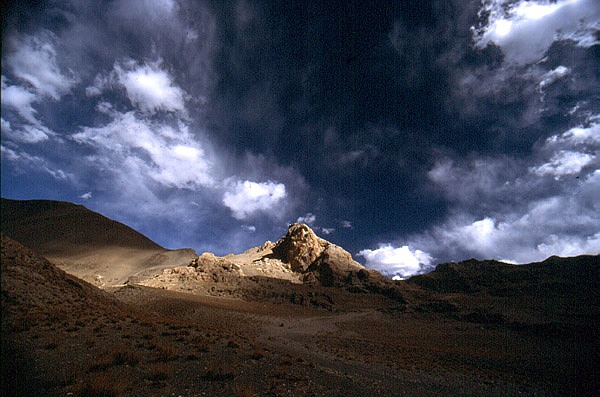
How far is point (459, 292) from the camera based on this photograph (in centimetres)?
5916

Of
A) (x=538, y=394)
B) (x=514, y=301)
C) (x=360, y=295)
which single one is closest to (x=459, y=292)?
(x=514, y=301)

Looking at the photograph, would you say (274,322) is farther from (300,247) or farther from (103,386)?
(300,247)

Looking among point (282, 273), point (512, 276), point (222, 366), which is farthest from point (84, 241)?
point (512, 276)

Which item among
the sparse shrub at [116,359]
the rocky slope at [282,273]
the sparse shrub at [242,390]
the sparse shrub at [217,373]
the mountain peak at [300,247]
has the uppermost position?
the mountain peak at [300,247]

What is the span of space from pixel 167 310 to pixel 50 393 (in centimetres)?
2847

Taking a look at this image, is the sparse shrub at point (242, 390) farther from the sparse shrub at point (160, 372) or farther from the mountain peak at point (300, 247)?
the mountain peak at point (300, 247)

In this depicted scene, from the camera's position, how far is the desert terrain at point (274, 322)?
360 inches

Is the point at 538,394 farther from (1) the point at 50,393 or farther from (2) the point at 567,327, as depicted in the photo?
(2) the point at 567,327

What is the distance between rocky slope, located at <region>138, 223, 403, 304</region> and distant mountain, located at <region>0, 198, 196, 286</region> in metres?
12.5

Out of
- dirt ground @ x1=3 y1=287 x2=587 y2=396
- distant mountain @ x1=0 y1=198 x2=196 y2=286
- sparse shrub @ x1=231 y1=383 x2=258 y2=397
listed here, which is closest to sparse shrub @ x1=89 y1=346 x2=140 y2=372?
dirt ground @ x1=3 y1=287 x2=587 y2=396

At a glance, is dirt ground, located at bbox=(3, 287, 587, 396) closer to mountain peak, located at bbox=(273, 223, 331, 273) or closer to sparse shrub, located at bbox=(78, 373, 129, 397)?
sparse shrub, located at bbox=(78, 373, 129, 397)

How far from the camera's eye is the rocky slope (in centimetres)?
4950

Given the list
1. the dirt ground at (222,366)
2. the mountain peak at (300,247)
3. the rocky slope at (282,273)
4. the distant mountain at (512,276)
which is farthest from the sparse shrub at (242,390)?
the mountain peak at (300,247)

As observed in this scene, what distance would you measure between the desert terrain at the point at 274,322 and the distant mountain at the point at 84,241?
446 millimetres
